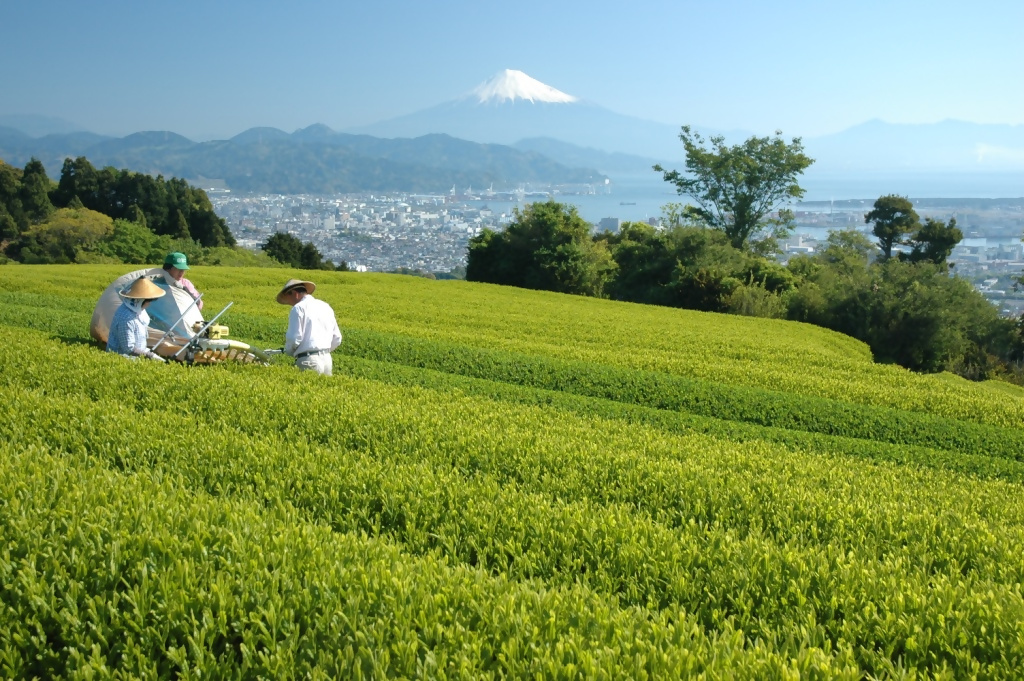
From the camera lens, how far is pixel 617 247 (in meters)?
48.6

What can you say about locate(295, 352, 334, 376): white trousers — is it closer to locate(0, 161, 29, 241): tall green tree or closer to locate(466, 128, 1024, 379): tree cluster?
locate(466, 128, 1024, 379): tree cluster

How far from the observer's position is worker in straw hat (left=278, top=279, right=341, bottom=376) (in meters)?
10.1

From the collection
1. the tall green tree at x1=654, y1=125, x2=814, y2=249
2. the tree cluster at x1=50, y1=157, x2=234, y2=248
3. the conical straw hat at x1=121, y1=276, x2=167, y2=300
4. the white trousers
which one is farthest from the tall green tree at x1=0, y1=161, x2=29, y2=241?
the white trousers

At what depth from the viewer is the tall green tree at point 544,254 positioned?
47.4 meters

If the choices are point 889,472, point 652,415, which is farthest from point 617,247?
point 889,472

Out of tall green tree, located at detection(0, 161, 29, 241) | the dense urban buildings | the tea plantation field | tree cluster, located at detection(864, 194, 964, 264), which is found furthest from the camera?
the dense urban buildings

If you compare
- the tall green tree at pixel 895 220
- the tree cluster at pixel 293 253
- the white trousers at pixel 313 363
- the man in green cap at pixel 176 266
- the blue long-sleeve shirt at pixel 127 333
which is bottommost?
the tree cluster at pixel 293 253

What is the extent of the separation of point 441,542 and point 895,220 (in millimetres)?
69450

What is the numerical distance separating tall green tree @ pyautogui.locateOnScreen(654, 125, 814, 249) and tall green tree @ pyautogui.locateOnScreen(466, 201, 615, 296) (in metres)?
15.8

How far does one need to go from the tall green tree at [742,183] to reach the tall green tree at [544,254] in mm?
15818

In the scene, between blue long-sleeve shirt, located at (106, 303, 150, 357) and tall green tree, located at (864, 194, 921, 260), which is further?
tall green tree, located at (864, 194, 921, 260)

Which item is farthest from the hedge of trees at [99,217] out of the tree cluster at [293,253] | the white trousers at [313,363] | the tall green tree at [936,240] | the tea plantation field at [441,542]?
the tall green tree at [936,240]

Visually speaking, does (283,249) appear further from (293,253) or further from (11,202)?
(11,202)

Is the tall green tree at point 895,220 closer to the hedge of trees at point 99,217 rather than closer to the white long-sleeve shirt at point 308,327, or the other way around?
the hedge of trees at point 99,217
